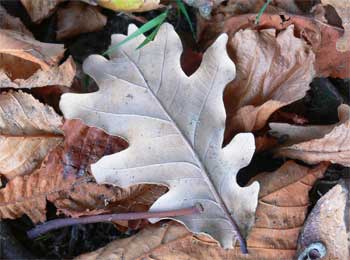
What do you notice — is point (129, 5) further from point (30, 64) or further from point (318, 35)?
point (318, 35)

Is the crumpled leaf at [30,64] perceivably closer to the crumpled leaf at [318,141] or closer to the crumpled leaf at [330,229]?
the crumpled leaf at [318,141]

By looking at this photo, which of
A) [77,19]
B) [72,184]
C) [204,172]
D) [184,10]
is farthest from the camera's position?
[77,19]

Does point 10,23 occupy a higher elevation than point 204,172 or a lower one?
higher

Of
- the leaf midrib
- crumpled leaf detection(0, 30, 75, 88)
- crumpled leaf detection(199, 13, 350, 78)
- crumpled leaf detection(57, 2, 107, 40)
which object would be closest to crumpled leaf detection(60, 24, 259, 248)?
the leaf midrib

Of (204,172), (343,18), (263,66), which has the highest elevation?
(343,18)

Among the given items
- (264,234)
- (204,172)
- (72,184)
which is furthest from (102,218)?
(264,234)

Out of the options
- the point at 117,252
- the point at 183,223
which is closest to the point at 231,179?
the point at 183,223

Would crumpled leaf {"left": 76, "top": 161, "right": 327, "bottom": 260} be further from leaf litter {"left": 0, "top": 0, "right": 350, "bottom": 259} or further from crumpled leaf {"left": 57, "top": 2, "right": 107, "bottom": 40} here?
crumpled leaf {"left": 57, "top": 2, "right": 107, "bottom": 40}

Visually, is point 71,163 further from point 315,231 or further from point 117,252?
point 315,231
